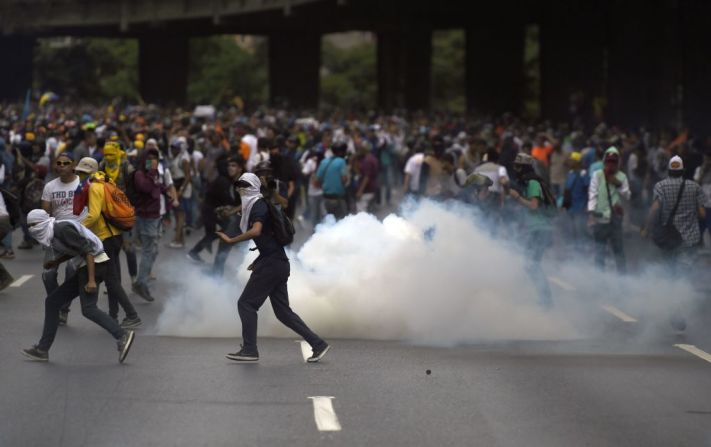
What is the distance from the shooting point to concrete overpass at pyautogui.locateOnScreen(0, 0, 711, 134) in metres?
43.6

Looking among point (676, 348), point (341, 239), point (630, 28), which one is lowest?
point (676, 348)

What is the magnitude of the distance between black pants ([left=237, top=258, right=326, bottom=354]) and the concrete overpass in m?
32.4

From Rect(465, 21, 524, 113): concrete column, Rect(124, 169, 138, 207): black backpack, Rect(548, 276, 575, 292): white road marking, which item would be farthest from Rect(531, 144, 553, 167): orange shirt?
Rect(465, 21, 524, 113): concrete column

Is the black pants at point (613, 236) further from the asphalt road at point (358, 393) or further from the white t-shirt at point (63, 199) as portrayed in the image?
the white t-shirt at point (63, 199)

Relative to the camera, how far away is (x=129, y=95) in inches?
3652

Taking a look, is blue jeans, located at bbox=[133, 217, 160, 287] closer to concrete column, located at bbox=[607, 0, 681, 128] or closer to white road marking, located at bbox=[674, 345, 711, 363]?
white road marking, located at bbox=[674, 345, 711, 363]

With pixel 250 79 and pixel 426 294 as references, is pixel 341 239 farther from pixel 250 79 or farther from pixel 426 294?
pixel 250 79

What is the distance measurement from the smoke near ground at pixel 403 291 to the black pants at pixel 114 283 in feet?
1.48

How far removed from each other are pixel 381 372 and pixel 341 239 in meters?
2.49

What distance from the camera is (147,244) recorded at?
15102 mm

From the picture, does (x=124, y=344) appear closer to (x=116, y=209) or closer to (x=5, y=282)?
(x=116, y=209)

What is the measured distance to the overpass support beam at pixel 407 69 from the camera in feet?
209

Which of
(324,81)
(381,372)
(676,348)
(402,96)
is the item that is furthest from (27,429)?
(324,81)

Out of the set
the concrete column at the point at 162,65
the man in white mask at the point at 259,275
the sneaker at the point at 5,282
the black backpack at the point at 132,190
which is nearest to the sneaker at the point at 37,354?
the man in white mask at the point at 259,275
